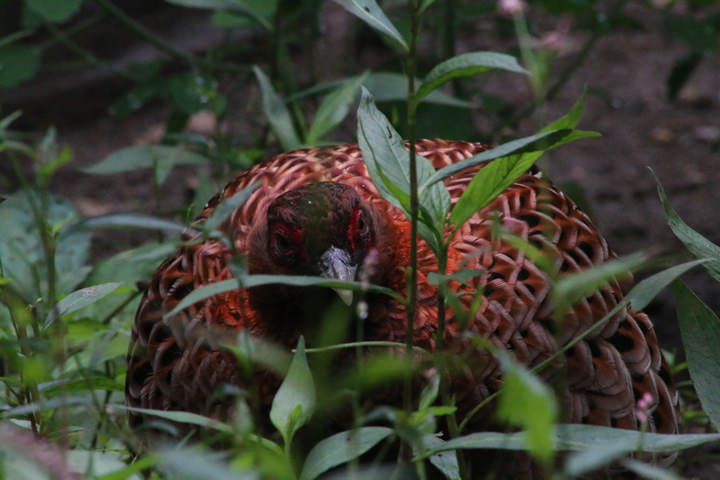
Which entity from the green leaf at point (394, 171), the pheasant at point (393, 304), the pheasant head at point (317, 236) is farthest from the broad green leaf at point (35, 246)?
the green leaf at point (394, 171)

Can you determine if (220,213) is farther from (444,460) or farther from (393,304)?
(393,304)

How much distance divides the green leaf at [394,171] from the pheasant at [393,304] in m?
0.38

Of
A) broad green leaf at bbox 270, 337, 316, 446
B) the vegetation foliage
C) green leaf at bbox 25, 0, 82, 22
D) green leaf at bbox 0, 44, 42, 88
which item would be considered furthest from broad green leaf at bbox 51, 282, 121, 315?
green leaf at bbox 0, 44, 42, 88

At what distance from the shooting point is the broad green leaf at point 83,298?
77.2 inches

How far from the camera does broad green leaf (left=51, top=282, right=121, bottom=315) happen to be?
1.96 meters

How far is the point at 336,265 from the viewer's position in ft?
7.11

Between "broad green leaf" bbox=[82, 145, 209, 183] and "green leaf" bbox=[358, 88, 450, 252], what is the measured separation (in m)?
1.35

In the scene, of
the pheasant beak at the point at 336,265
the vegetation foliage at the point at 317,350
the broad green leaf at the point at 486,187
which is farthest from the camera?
the pheasant beak at the point at 336,265

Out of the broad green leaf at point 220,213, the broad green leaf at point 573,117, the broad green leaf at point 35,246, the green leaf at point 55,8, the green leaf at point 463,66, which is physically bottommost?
the broad green leaf at point 35,246

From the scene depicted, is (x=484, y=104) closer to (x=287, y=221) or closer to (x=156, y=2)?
(x=287, y=221)

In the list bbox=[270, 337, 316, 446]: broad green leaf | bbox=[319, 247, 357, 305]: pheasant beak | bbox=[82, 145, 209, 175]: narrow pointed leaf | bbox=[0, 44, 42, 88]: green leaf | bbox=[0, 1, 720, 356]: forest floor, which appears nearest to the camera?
bbox=[270, 337, 316, 446]: broad green leaf

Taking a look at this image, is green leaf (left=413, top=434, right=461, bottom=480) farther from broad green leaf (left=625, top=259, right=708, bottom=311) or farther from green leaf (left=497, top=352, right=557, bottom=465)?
green leaf (left=497, top=352, right=557, bottom=465)

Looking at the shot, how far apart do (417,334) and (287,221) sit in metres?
0.40

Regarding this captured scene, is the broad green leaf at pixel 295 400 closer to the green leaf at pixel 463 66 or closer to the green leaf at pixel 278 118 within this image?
the green leaf at pixel 463 66
